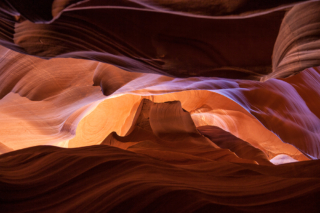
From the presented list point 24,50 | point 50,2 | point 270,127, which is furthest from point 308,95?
point 24,50

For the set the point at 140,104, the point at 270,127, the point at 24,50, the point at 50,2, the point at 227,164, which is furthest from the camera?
the point at 140,104

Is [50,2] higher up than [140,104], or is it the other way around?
[50,2]

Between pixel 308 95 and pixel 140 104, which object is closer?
pixel 308 95

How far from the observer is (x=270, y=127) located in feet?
7.22

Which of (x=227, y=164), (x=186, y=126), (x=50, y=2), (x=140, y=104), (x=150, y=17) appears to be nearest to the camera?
(x=50, y=2)

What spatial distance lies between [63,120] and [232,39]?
2.02 metres

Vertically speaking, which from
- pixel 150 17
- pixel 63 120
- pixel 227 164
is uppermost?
pixel 150 17

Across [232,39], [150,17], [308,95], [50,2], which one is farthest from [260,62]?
[308,95]

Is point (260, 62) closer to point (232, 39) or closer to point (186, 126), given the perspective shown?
point (232, 39)

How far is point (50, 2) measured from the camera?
95 centimetres

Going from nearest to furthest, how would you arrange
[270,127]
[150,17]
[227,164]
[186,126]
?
[150,17] < [227,164] < [270,127] < [186,126]

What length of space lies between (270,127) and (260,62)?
1.31 m

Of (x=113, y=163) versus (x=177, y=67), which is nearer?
(x=113, y=163)

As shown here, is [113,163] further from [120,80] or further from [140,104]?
[140,104]
